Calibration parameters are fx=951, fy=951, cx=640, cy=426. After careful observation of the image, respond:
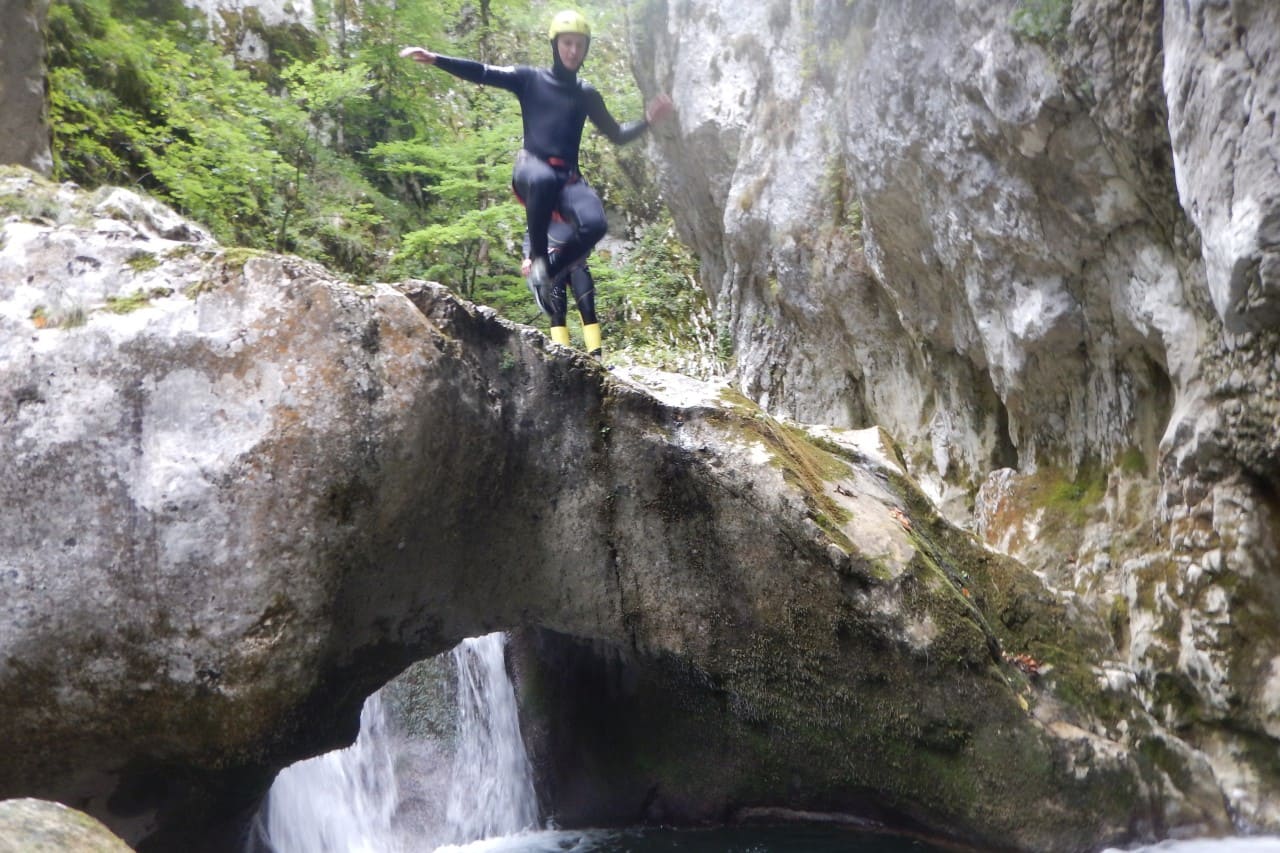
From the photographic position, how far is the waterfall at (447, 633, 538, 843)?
6609 mm

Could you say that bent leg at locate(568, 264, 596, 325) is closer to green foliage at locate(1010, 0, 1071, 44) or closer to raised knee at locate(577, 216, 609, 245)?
raised knee at locate(577, 216, 609, 245)

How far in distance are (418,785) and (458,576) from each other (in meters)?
2.17

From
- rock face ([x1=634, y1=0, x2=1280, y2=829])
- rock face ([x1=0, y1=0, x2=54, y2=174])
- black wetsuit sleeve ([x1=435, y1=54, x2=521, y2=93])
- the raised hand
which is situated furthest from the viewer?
rock face ([x1=0, y1=0, x2=54, y2=174])

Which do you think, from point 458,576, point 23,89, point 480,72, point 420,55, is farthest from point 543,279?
point 23,89

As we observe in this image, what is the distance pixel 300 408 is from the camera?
13.7ft

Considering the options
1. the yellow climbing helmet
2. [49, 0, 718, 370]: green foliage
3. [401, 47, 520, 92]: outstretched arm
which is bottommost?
[401, 47, 520, 92]: outstretched arm

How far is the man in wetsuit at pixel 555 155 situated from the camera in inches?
253

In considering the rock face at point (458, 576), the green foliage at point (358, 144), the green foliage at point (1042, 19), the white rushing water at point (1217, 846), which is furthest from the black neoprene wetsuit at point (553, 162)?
the white rushing water at point (1217, 846)

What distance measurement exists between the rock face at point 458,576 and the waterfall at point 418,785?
0.32 meters

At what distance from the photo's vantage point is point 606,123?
6840 millimetres

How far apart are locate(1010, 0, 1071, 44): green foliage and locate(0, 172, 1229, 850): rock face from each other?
2934mm

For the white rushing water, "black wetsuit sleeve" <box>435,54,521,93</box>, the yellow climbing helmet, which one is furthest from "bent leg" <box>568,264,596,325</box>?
the white rushing water

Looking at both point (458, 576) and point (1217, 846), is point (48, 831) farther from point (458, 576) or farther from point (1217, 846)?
point (1217, 846)

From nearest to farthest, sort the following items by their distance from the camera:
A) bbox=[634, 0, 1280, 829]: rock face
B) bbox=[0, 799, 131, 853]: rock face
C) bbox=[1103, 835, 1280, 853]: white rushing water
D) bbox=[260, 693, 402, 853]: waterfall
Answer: bbox=[0, 799, 131, 853]: rock face
bbox=[634, 0, 1280, 829]: rock face
bbox=[1103, 835, 1280, 853]: white rushing water
bbox=[260, 693, 402, 853]: waterfall
